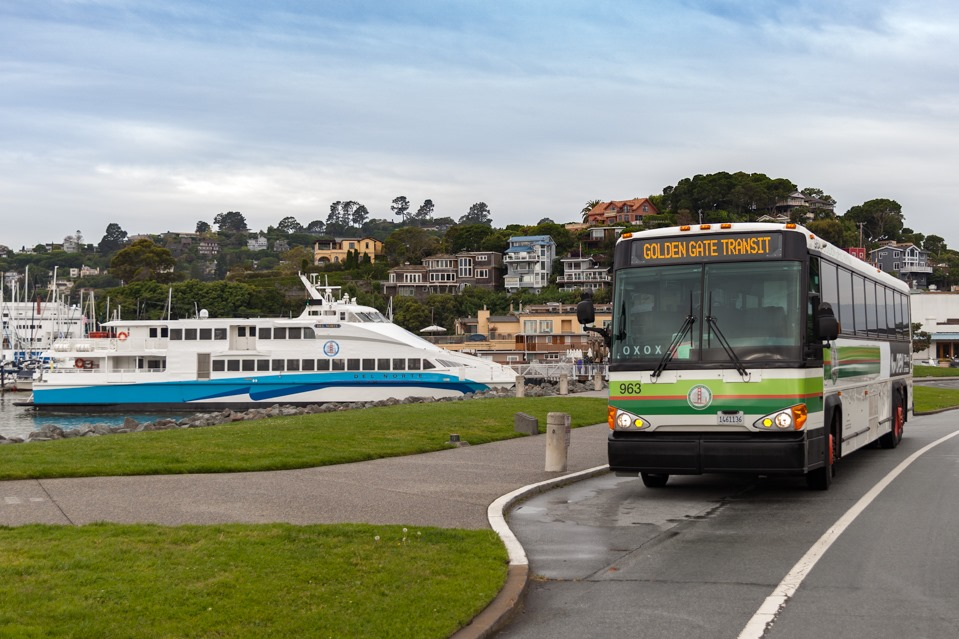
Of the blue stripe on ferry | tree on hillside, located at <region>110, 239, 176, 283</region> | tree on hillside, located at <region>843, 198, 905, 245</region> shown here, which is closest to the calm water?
the blue stripe on ferry

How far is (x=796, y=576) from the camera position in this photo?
29.0 feet

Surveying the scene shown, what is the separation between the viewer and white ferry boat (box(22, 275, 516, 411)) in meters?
50.8

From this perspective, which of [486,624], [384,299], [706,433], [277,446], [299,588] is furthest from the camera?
[384,299]

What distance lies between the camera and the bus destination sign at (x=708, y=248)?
515 inches

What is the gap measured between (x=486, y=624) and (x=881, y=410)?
13544 millimetres

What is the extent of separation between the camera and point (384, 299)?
13025 cm

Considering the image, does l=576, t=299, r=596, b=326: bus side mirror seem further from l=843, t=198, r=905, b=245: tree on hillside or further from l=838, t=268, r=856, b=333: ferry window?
l=843, t=198, r=905, b=245: tree on hillside

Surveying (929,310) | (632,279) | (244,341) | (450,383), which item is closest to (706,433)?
(632,279)

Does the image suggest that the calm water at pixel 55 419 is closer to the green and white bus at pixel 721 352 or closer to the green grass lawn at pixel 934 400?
the green grass lawn at pixel 934 400

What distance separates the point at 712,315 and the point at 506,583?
18.6ft

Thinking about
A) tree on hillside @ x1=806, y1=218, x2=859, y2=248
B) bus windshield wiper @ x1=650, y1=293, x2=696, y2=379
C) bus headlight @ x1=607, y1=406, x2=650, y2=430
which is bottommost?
bus headlight @ x1=607, y1=406, x2=650, y2=430

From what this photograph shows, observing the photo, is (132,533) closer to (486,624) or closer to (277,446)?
(486,624)

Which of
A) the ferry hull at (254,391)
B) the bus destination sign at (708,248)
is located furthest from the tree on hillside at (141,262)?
the bus destination sign at (708,248)

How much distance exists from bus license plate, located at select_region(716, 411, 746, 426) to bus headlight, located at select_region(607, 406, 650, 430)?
2.93 feet
